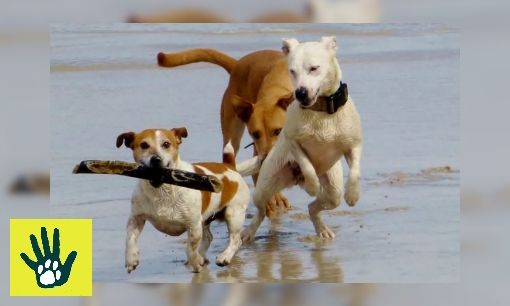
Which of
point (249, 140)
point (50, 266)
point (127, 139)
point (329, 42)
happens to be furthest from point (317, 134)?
point (50, 266)

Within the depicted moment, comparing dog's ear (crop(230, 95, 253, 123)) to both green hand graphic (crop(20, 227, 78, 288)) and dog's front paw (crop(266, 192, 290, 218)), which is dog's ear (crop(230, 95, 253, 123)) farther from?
green hand graphic (crop(20, 227, 78, 288))

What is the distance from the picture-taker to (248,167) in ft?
25.8

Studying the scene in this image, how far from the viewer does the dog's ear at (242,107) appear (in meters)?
7.95

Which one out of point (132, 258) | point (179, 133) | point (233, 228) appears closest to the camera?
point (132, 258)

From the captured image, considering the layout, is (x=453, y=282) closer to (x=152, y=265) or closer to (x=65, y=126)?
(x=152, y=265)

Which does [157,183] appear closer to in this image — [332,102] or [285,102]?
Result: [332,102]

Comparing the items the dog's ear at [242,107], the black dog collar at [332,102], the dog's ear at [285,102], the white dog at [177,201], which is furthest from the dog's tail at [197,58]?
the black dog collar at [332,102]

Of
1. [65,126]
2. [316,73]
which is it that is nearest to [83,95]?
[65,126]

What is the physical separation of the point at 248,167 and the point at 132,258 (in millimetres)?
1149

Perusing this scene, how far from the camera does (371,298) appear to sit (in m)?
7.39

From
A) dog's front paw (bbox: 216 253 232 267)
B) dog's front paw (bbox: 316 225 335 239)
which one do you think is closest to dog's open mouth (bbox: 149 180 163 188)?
dog's front paw (bbox: 216 253 232 267)

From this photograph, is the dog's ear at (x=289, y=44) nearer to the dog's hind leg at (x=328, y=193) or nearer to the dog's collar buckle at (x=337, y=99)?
the dog's collar buckle at (x=337, y=99)

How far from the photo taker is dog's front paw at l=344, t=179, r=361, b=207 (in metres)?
7.23

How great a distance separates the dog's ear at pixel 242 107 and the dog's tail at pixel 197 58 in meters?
0.49
